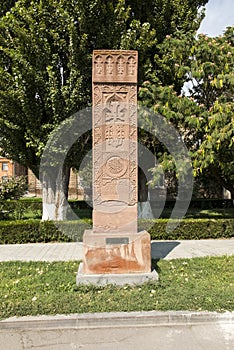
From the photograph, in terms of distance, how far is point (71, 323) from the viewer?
3346 mm

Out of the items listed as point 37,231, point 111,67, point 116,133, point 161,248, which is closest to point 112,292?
point 116,133

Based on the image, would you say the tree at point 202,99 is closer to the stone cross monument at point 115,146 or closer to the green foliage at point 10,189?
the stone cross monument at point 115,146

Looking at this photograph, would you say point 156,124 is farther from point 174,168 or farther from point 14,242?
point 14,242

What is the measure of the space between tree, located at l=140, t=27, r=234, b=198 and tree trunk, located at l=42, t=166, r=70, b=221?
385 cm

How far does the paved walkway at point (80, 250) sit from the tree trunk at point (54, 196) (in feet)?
7.35

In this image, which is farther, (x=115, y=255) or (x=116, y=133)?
(x=116, y=133)

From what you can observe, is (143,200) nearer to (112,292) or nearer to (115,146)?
(115,146)

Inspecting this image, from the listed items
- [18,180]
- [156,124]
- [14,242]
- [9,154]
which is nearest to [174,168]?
[156,124]

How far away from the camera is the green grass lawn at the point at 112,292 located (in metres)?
3.59

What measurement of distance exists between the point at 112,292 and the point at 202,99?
6964 mm

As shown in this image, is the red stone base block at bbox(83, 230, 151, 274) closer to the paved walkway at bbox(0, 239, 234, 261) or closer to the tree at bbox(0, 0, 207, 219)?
the paved walkway at bbox(0, 239, 234, 261)

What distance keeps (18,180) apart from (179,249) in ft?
24.7

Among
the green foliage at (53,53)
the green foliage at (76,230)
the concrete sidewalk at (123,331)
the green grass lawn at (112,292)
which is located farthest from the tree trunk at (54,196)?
the concrete sidewalk at (123,331)

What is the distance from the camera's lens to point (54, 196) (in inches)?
401
